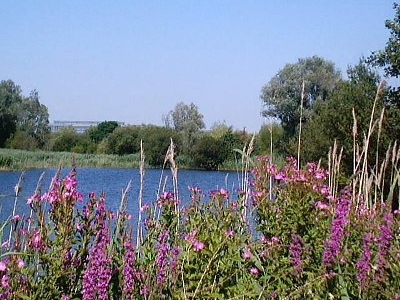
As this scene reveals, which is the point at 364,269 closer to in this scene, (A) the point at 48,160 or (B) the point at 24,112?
(A) the point at 48,160

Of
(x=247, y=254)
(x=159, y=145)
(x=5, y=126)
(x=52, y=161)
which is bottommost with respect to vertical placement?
(x=247, y=254)

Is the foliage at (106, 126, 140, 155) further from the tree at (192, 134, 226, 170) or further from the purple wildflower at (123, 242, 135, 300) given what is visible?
the purple wildflower at (123, 242, 135, 300)

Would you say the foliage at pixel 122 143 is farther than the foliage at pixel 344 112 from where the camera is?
Yes

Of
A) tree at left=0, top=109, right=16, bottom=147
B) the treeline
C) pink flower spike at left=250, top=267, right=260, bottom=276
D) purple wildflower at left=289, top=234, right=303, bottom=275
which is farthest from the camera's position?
tree at left=0, top=109, right=16, bottom=147

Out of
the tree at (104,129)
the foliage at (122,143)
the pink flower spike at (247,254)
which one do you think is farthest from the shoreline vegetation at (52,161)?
the tree at (104,129)

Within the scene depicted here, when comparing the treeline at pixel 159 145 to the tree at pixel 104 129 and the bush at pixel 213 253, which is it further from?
the bush at pixel 213 253

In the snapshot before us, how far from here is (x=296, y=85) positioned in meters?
49.2

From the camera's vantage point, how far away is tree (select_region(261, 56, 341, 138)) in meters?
47.9

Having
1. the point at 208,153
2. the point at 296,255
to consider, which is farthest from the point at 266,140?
the point at 208,153

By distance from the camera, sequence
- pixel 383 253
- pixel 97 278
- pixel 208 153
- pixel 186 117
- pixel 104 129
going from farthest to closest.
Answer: pixel 104 129, pixel 186 117, pixel 208 153, pixel 383 253, pixel 97 278

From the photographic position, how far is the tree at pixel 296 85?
47.9m

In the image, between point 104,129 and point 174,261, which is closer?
point 174,261

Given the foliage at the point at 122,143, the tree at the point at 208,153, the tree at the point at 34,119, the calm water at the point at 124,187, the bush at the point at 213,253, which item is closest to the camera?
the bush at the point at 213,253

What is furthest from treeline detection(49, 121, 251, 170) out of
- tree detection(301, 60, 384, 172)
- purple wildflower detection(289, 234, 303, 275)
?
purple wildflower detection(289, 234, 303, 275)
